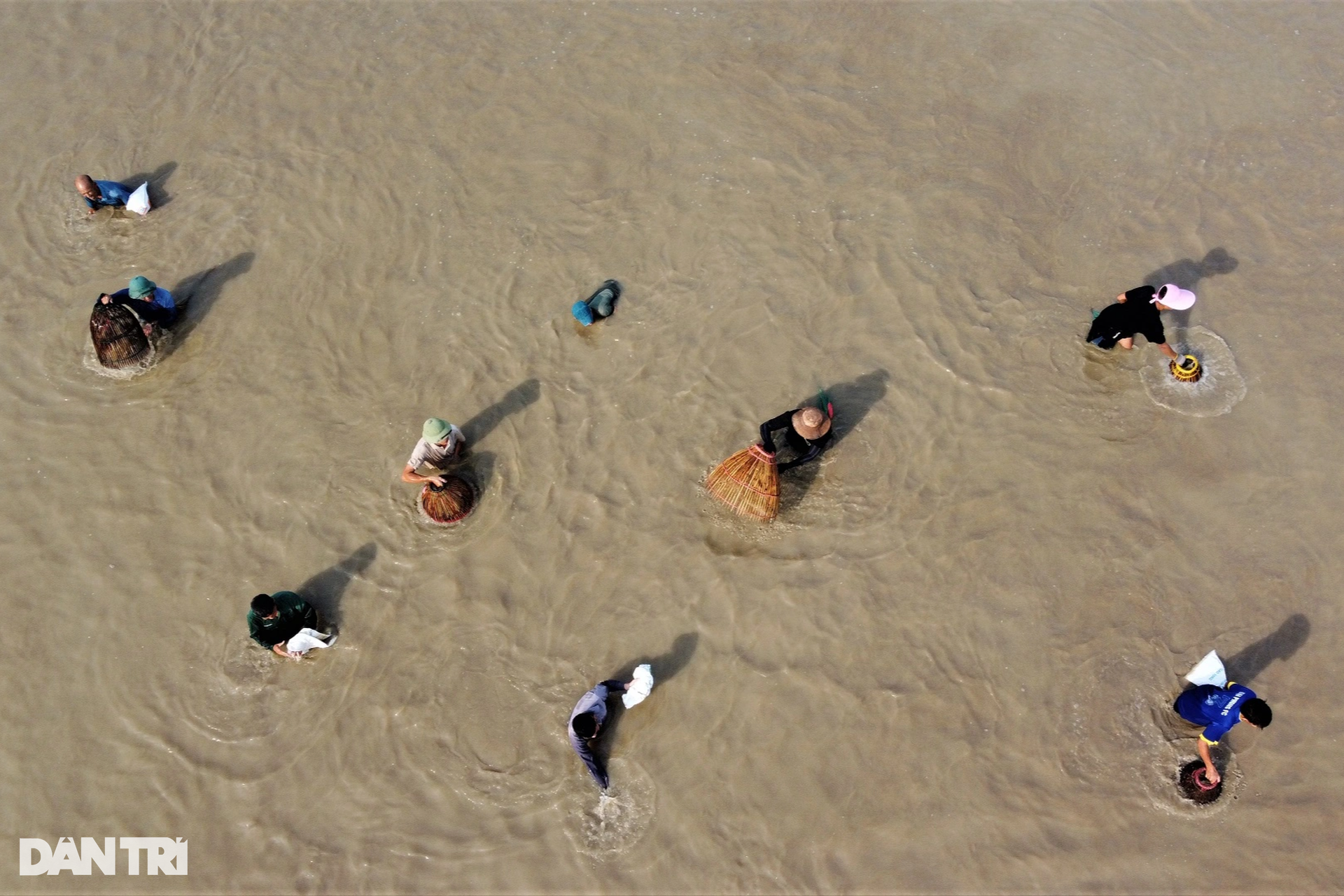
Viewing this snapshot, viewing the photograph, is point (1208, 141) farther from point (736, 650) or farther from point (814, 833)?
point (814, 833)

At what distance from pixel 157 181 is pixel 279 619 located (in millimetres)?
6400

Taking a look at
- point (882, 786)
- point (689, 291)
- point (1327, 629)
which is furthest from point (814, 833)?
point (689, 291)

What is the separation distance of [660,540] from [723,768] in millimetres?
2048

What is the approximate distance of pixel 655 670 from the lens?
272 inches

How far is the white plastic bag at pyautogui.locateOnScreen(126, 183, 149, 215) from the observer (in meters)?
9.30

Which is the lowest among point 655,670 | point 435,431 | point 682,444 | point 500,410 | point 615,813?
point 615,813

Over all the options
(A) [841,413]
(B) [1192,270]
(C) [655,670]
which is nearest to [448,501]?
(C) [655,670]

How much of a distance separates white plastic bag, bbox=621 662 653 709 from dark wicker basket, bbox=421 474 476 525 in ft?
7.37

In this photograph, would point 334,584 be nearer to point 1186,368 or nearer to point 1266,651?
point 1266,651

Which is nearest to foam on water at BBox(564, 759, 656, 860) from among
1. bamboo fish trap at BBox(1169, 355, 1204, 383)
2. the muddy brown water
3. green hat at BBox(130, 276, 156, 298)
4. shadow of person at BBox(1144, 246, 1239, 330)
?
the muddy brown water

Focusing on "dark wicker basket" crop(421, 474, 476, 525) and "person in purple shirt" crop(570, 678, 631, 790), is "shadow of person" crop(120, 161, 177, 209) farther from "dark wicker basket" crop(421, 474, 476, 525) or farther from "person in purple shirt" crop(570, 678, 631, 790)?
"person in purple shirt" crop(570, 678, 631, 790)

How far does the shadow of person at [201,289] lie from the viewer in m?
8.72

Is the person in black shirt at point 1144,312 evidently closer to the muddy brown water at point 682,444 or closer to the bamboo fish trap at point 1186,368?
the bamboo fish trap at point 1186,368

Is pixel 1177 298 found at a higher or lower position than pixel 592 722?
higher
